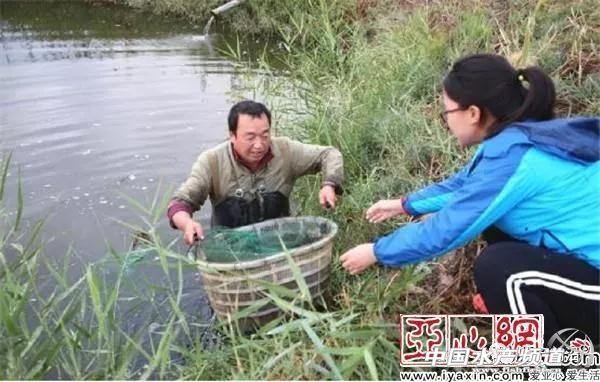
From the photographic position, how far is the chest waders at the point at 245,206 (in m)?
3.56

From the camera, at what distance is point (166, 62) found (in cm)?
978

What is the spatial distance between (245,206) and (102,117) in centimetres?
427

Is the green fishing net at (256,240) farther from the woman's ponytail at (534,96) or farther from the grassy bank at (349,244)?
the woman's ponytail at (534,96)

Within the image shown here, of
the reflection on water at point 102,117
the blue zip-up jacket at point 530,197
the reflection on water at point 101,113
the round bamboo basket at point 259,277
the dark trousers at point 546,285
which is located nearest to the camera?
the blue zip-up jacket at point 530,197

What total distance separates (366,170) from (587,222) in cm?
220

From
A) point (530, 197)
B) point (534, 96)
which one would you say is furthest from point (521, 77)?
point (530, 197)

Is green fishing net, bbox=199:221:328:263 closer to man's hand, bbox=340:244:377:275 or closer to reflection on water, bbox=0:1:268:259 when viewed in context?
man's hand, bbox=340:244:377:275

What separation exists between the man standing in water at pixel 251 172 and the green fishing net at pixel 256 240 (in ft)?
0.67

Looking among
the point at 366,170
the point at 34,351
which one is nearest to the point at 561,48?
the point at 366,170

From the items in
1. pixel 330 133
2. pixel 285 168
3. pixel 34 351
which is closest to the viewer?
pixel 34 351

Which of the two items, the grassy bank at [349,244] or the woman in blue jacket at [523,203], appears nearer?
the woman in blue jacket at [523,203]

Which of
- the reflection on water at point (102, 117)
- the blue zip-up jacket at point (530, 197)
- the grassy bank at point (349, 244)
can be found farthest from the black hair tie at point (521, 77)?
the reflection on water at point (102, 117)

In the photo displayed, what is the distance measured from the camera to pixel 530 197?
221 centimetres

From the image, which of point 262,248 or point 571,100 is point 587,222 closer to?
point 262,248
